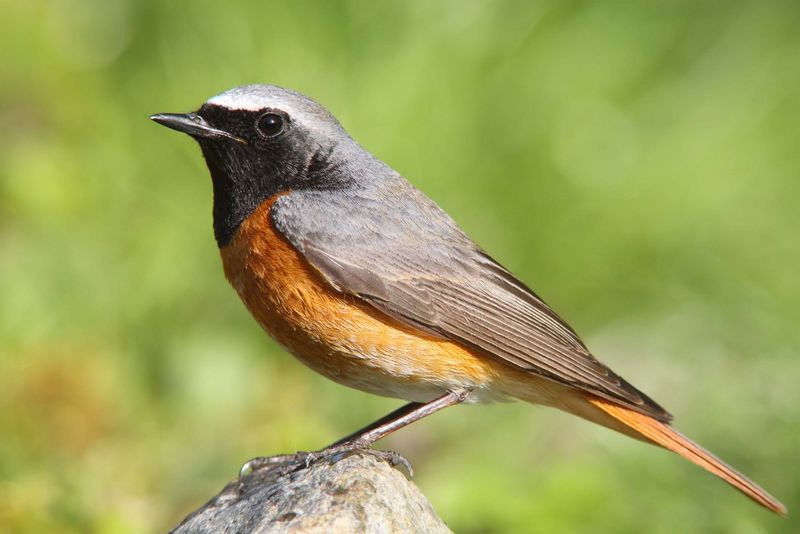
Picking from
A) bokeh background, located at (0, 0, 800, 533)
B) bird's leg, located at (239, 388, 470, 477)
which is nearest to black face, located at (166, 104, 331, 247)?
bird's leg, located at (239, 388, 470, 477)

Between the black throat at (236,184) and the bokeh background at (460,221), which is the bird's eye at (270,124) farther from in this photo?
the bokeh background at (460,221)

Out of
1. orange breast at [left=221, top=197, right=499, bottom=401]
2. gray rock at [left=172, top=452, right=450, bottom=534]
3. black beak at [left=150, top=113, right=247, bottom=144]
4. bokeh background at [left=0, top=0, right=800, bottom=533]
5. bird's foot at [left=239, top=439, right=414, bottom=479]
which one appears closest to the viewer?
gray rock at [left=172, top=452, right=450, bottom=534]

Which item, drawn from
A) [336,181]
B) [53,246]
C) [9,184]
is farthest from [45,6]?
[336,181]

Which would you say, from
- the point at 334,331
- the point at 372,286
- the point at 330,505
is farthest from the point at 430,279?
the point at 330,505

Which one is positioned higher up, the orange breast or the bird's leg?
the orange breast

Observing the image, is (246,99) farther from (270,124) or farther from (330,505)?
(330,505)

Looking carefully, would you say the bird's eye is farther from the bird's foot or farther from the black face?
the bird's foot

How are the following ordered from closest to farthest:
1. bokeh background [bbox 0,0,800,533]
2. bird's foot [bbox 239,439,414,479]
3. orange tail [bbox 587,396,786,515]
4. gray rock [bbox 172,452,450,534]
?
gray rock [bbox 172,452,450,534] < bird's foot [bbox 239,439,414,479] < orange tail [bbox 587,396,786,515] < bokeh background [bbox 0,0,800,533]

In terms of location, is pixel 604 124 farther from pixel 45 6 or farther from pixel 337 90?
pixel 45 6
